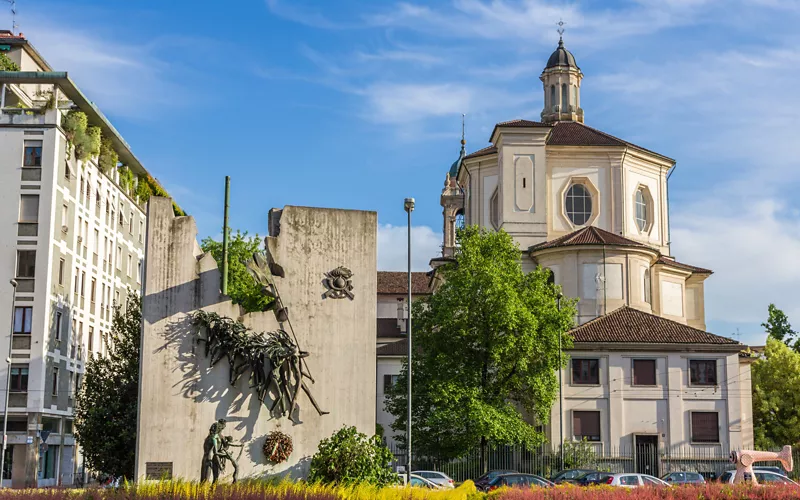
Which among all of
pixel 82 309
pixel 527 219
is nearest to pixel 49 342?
pixel 82 309

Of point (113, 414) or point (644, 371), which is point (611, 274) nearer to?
point (644, 371)

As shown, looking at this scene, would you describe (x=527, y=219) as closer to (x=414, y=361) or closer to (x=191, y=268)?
(x=414, y=361)

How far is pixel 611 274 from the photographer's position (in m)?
59.6

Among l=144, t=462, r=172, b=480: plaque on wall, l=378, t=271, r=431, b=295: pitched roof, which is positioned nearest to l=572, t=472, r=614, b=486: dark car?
l=144, t=462, r=172, b=480: plaque on wall

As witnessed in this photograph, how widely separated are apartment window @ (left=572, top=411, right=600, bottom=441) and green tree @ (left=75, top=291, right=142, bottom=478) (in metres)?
26.1

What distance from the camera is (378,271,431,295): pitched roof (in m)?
93.1

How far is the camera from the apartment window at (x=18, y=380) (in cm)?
5044

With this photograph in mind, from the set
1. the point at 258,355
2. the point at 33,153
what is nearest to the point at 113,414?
the point at 258,355

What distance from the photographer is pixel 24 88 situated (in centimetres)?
5638

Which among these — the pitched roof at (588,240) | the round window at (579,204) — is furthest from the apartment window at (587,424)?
the round window at (579,204)

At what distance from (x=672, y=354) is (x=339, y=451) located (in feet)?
113

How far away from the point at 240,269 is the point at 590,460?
19655 millimetres

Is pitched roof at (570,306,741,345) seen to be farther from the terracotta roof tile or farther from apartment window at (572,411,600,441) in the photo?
the terracotta roof tile

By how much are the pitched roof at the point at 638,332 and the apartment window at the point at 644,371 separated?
1114 millimetres
